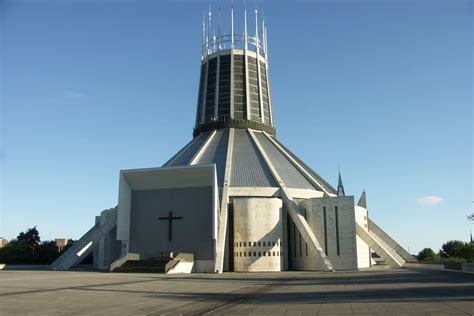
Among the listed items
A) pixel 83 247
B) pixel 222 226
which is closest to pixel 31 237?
pixel 83 247

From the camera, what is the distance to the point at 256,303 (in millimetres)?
12258

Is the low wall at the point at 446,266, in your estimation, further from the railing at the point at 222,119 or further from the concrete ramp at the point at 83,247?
the concrete ramp at the point at 83,247

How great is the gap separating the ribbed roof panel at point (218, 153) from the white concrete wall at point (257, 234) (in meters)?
A: 3.95

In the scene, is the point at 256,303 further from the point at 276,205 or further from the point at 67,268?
the point at 67,268

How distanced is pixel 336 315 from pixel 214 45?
54120 millimetres

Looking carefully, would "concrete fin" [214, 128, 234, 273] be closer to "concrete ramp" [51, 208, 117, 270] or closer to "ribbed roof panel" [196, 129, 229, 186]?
"ribbed roof panel" [196, 129, 229, 186]

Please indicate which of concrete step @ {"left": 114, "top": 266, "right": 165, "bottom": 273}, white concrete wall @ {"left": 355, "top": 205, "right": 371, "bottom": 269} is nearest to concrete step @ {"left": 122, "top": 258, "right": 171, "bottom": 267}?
concrete step @ {"left": 114, "top": 266, "right": 165, "bottom": 273}

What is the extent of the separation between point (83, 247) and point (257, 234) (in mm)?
15284

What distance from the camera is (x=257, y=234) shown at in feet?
128

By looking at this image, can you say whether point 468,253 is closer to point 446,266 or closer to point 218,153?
point 446,266

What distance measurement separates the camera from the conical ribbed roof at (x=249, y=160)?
1688 inches

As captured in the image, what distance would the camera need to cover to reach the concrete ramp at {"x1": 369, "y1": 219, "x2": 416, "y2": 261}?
42906 mm

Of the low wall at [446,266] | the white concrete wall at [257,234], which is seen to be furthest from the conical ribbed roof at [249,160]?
the low wall at [446,266]

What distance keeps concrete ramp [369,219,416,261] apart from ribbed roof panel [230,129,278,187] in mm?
11367
